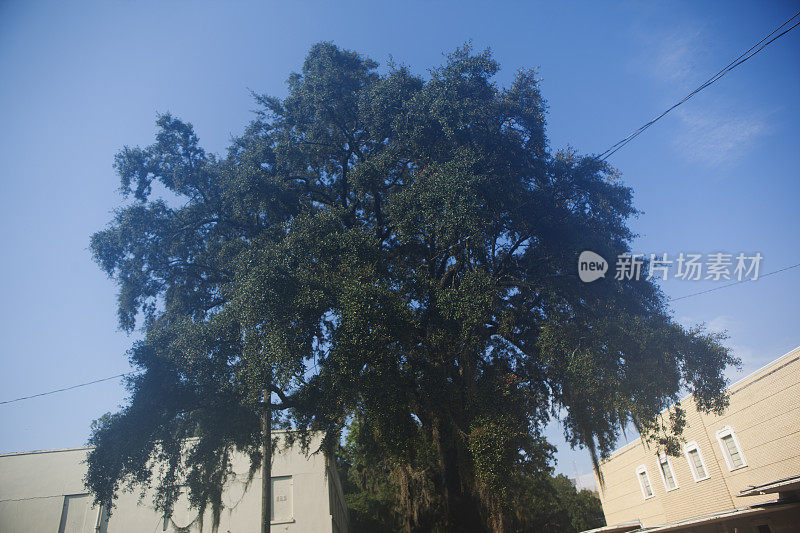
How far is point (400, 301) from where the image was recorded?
12539 millimetres

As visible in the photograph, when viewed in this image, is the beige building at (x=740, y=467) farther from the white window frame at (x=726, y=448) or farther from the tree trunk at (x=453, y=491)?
the tree trunk at (x=453, y=491)

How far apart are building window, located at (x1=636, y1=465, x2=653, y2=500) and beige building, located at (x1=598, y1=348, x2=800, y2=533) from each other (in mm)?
376

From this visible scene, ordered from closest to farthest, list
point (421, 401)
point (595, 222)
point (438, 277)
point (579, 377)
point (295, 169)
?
1. point (579, 377)
2. point (421, 401)
3. point (595, 222)
4. point (438, 277)
5. point (295, 169)

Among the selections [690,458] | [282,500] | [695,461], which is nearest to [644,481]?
[690,458]

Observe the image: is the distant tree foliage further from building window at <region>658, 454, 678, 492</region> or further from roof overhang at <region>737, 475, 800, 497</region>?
building window at <region>658, 454, 678, 492</region>

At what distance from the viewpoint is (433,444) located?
14.2 m

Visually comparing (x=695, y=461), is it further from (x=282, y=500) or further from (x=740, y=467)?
(x=282, y=500)

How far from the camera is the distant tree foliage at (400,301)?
484 inches

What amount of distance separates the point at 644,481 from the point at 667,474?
146 inches

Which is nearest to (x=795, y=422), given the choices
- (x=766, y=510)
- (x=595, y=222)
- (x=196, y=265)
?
(x=766, y=510)

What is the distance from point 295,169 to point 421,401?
9481 millimetres

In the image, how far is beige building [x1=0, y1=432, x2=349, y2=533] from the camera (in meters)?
21.3

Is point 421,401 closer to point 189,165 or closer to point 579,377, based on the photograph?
point 579,377

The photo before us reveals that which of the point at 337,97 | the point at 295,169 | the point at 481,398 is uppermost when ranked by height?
the point at 337,97
